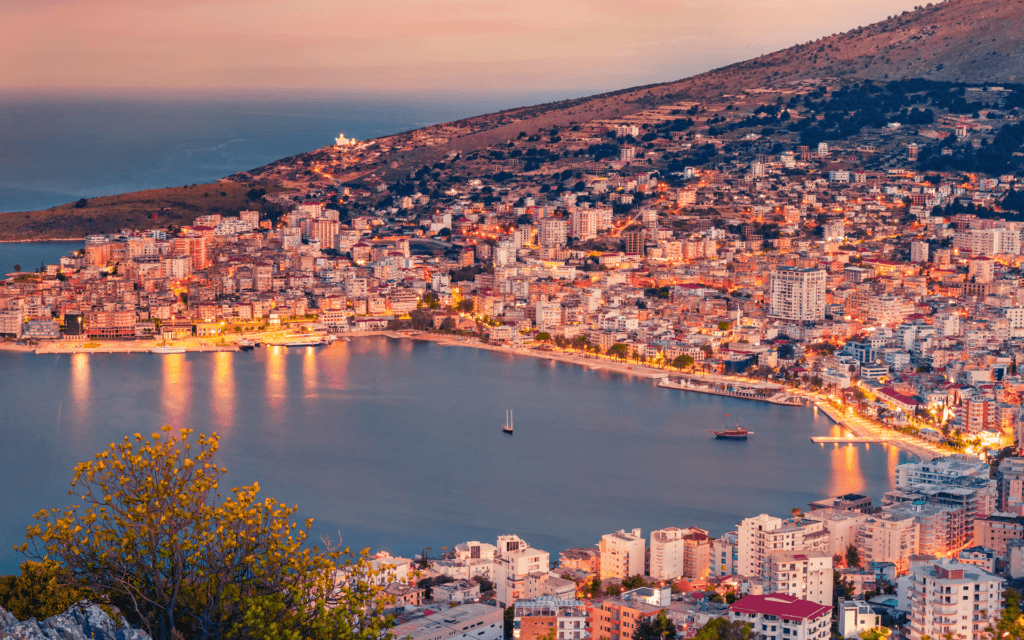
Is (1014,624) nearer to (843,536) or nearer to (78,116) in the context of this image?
(843,536)

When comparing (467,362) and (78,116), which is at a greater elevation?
(78,116)

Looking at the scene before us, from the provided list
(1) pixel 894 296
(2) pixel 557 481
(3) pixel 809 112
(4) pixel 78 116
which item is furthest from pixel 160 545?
(4) pixel 78 116

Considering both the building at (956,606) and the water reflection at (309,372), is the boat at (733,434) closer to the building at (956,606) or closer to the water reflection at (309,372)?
the water reflection at (309,372)

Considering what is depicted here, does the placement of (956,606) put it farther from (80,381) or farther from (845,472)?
(80,381)

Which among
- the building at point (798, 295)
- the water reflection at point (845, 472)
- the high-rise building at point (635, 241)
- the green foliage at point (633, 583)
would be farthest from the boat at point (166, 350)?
the green foliage at point (633, 583)

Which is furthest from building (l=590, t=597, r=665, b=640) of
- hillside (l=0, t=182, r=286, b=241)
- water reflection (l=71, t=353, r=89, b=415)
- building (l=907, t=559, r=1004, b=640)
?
hillside (l=0, t=182, r=286, b=241)

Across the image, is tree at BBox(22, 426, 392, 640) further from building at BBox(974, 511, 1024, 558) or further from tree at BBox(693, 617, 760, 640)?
building at BBox(974, 511, 1024, 558)
